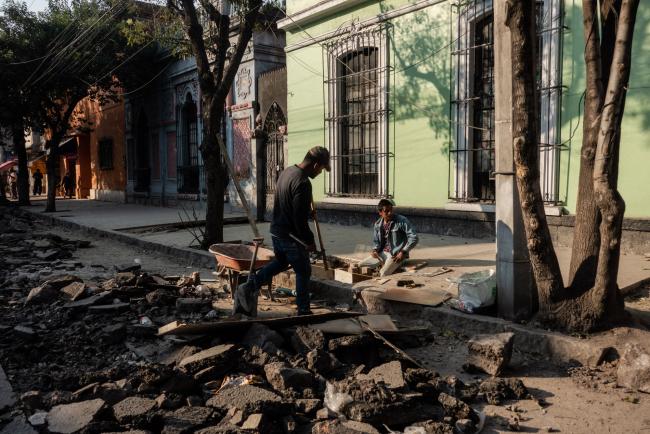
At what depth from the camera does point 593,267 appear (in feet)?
15.1

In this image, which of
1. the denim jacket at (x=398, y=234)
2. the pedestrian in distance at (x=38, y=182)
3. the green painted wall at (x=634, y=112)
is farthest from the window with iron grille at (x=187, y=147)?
the pedestrian in distance at (x=38, y=182)

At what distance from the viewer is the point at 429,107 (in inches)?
415

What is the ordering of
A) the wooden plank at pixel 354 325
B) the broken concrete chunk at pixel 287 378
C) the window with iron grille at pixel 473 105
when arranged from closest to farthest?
1. the broken concrete chunk at pixel 287 378
2. the wooden plank at pixel 354 325
3. the window with iron grille at pixel 473 105

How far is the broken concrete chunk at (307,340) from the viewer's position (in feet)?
13.8

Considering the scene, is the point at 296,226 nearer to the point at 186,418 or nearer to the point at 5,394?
the point at 186,418

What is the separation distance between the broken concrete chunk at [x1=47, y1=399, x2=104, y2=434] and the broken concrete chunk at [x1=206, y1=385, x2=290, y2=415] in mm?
653

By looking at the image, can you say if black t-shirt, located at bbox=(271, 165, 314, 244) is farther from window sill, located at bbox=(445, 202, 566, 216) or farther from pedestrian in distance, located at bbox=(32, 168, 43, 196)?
pedestrian in distance, located at bbox=(32, 168, 43, 196)

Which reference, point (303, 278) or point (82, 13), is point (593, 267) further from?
point (82, 13)

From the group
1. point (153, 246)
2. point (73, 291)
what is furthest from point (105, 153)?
point (73, 291)

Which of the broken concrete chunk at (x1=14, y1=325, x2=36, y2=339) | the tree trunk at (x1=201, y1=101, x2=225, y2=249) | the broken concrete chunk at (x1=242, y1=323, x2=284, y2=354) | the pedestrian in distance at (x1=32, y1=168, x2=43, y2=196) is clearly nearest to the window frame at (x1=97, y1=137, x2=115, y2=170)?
the pedestrian in distance at (x1=32, y1=168, x2=43, y2=196)

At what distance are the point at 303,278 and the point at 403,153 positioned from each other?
6.27 metres

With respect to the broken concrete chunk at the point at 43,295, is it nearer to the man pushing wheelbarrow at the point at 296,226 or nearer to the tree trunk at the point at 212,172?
the man pushing wheelbarrow at the point at 296,226

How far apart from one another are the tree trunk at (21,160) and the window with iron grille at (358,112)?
14.3 meters

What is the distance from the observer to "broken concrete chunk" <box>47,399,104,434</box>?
3.13 m
